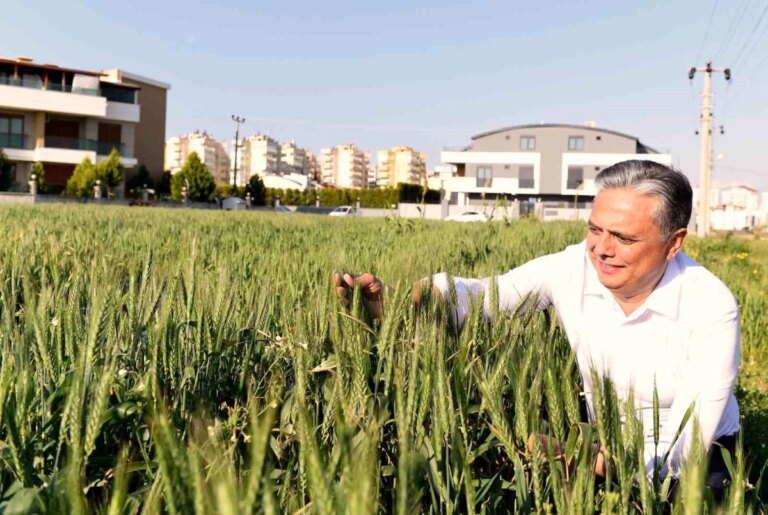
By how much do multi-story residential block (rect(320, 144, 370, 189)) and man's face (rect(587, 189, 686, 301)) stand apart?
15531 cm

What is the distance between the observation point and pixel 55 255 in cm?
292

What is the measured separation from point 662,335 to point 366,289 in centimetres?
94

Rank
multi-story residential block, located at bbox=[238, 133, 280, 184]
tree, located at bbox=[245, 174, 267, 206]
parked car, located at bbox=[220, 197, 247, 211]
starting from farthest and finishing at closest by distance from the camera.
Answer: multi-story residential block, located at bbox=[238, 133, 280, 184], tree, located at bbox=[245, 174, 267, 206], parked car, located at bbox=[220, 197, 247, 211]

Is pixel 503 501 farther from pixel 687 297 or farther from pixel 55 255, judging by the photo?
pixel 55 255

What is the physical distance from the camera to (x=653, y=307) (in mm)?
2174

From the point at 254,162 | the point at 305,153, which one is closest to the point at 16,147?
the point at 254,162

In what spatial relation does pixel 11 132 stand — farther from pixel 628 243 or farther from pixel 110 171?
pixel 628 243

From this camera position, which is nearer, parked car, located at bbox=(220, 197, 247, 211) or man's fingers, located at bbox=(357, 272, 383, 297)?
man's fingers, located at bbox=(357, 272, 383, 297)

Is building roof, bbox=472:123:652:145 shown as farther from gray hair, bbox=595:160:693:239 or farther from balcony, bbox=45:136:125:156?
gray hair, bbox=595:160:693:239

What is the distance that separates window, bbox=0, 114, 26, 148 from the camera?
1762 inches

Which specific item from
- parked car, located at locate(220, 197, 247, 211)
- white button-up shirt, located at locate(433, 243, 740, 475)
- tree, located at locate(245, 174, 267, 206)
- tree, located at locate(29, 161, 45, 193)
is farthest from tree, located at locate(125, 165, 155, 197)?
white button-up shirt, located at locate(433, 243, 740, 475)

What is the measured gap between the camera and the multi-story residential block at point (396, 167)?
152250 mm

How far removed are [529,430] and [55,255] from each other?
2.40 m

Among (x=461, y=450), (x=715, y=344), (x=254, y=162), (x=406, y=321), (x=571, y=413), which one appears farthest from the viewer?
(x=254, y=162)
